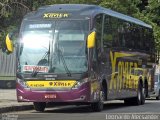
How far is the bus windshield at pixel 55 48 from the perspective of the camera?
66.9 ft

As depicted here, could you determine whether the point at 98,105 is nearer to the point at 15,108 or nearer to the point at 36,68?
the point at 36,68

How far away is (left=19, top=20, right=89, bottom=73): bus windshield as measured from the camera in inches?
803

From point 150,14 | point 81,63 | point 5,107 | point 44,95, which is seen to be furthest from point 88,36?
point 150,14

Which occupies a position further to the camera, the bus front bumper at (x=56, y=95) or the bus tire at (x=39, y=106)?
the bus tire at (x=39, y=106)

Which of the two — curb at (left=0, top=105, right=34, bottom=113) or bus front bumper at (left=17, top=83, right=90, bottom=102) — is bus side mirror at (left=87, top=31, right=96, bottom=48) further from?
curb at (left=0, top=105, right=34, bottom=113)

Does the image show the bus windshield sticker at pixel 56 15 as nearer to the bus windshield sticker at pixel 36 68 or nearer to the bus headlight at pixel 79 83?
the bus windshield sticker at pixel 36 68

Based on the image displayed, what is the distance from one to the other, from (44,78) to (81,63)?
139 cm

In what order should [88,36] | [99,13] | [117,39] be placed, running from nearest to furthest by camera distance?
[88,36] < [99,13] < [117,39]

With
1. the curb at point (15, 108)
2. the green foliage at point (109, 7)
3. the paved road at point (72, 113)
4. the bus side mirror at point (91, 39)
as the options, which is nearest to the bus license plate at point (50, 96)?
the paved road at point (72, 113)

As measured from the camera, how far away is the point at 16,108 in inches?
882

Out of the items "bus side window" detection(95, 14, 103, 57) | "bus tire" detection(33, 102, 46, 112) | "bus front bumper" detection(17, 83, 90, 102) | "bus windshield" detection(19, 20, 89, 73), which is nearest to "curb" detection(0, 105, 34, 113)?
"bus tire" detection(33, 102, 46, 112)

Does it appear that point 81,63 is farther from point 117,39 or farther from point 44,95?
point 117,39

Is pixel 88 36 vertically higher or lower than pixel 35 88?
higher

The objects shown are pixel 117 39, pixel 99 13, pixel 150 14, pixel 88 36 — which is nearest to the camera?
pixel 88 36
